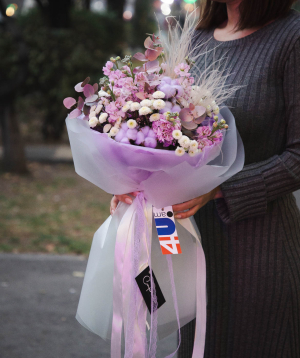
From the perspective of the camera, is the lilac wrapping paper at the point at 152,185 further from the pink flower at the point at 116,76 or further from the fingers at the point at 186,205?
the pink flower at the point at 116,76

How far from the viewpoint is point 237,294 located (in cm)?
156

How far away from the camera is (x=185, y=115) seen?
1.22 m

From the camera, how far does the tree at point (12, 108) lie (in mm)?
6559

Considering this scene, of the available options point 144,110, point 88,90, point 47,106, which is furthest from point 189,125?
point 47,106

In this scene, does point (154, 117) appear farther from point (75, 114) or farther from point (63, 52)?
point (63, 52)

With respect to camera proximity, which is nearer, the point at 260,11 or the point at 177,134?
the point at 177,134

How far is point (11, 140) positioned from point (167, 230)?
19.8 ft

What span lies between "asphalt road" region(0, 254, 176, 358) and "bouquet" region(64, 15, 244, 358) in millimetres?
1436

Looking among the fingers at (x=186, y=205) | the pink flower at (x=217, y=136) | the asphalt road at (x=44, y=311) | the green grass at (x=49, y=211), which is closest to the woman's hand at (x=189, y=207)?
the fingers at (x=186, y=205)

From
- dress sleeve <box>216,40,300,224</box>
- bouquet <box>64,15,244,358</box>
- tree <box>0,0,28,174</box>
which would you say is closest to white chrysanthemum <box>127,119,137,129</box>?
bouquet <box>64,15,244,358</box>

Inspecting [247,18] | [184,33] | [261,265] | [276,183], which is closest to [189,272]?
[261,265]

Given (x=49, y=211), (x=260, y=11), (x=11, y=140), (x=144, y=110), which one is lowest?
(x=49, y=211)

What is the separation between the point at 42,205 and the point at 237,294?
4615 millimetres

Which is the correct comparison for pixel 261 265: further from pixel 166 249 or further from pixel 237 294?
pixel 166 249
